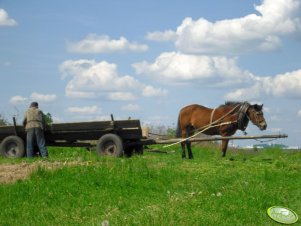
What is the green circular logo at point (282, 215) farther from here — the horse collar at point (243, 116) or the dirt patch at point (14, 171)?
the horse collar at point (243, 116)

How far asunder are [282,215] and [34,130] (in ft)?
32.1

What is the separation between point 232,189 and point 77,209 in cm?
304

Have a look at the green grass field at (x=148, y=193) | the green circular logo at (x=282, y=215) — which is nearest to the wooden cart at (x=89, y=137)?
the green grass field at (x=148, y=193)

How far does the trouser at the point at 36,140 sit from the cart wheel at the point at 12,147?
1.63 feet

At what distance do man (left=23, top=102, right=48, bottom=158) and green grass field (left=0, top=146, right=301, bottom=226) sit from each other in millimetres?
3155

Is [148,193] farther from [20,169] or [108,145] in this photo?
[108,145]

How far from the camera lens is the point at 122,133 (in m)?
16.5

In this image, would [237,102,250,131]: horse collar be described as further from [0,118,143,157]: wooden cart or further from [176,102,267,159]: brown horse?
[0,118,143,157]: wooden cart

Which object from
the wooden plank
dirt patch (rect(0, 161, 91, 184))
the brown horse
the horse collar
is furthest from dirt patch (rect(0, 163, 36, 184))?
the horse collar

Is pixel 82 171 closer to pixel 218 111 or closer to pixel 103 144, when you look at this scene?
pixel 103 144

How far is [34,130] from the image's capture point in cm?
1669

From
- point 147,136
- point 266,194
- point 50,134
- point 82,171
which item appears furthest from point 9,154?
point 266,194

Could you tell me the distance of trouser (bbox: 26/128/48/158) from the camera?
16.6m

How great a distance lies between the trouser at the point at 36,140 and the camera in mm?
16594
